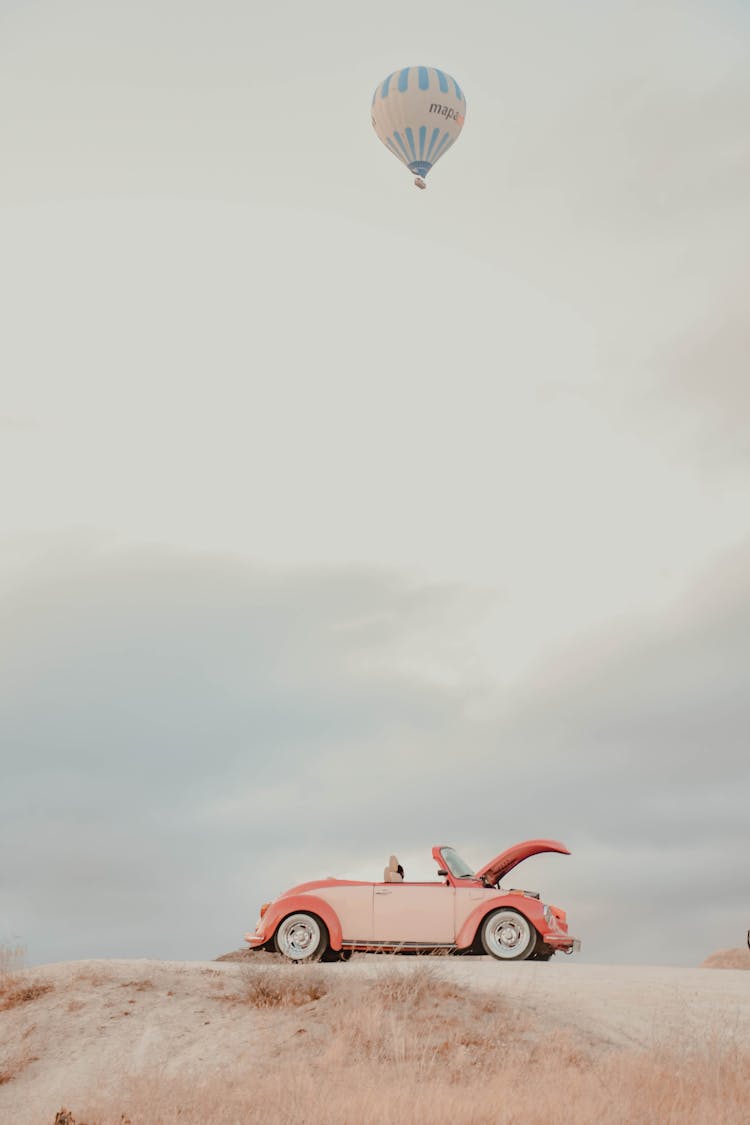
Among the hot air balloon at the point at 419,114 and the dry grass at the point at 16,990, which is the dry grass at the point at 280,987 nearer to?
the dry grass at the point at 16,990

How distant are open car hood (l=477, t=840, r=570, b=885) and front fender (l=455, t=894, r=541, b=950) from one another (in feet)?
2.60

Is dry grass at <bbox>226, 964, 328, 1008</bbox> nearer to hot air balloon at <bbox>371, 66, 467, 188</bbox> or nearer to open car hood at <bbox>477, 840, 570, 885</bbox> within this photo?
open car hood at <bbox>477, 840, 570, 885</bbox>

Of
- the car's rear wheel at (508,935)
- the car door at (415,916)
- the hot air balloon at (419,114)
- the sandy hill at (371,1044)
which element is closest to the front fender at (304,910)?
the car door at (415,916)

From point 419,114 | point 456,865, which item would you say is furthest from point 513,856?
point 419,114

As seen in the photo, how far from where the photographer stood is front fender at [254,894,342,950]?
2033 centimetres

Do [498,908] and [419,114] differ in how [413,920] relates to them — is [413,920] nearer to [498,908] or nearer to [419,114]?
[498,908]

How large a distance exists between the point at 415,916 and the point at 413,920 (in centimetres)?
8

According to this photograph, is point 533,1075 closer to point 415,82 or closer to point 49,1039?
point 49,1039

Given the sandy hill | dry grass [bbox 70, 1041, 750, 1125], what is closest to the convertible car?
the sandy hill

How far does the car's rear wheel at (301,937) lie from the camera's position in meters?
20.4

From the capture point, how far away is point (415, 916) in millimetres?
20328

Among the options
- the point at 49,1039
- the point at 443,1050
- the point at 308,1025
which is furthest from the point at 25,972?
the point at 443,1050

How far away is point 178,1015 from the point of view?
1652 centimetres

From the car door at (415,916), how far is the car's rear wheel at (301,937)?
889mm
